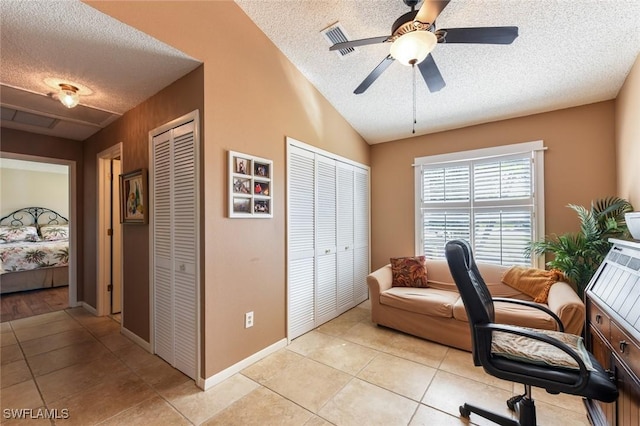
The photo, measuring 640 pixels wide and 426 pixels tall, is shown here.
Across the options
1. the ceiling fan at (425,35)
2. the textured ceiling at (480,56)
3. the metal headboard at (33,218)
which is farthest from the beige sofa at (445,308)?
the metal headboard at (33,218)

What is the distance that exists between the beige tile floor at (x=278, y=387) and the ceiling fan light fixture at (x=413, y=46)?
90.7 inches

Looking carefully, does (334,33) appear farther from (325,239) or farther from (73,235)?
(73,235)

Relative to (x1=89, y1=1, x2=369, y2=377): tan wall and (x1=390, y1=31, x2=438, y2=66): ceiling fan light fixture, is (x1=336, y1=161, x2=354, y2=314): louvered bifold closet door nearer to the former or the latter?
(x1=89, y1=1, x2=369, y2=377): tan wall

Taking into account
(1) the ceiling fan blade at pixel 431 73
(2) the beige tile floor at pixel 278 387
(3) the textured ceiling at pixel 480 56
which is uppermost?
(3) the textured ceiling at pixel 480 56

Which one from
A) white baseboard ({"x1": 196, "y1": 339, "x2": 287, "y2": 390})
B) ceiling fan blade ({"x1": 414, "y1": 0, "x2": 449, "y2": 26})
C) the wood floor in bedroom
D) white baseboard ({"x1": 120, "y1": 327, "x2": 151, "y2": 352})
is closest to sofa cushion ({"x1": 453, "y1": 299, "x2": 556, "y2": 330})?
white baseboard ({"x1": 196, "y1": 339, "x2": 287, "y2": 390})

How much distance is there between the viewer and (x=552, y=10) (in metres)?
1.96

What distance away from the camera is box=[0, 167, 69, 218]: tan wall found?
19.4 ft

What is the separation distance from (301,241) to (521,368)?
6.81ft

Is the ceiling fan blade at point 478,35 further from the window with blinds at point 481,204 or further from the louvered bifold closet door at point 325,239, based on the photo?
the window with blinds at point 481,204

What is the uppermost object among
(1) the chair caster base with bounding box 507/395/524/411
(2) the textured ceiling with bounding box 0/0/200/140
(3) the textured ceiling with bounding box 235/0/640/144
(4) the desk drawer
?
(3) the textured ceiling with bounding box 235/0/640/144

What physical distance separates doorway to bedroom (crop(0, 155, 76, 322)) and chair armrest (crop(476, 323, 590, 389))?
17.0 feet

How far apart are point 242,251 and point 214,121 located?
111 cm

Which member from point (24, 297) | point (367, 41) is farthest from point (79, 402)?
point (24, 297)

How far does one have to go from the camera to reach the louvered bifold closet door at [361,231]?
3971mm
